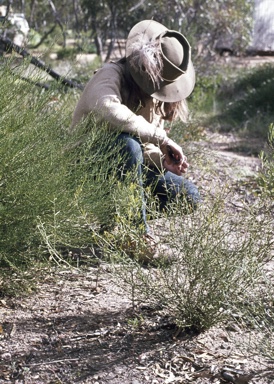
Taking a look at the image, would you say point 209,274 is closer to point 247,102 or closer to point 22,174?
point 22,174

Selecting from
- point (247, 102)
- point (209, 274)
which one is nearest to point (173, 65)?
point (209, 274)

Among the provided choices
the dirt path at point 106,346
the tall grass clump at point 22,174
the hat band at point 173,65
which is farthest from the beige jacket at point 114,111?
the dirt path at point 106,346

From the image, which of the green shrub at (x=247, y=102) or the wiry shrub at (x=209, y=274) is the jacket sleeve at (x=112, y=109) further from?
the green shrub at (x=247, y=102)

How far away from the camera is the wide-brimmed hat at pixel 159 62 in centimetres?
393

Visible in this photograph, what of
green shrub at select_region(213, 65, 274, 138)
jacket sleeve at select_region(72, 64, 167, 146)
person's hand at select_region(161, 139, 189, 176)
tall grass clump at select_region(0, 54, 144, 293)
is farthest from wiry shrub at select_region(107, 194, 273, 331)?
green shrub at select_region(213, 65, 274, 138)

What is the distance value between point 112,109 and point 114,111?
15 mm

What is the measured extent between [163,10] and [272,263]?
9291 mm

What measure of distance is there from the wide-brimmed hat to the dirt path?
3.83 ft

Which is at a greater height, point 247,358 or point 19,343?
point 247,358

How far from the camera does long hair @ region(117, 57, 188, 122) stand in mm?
4066

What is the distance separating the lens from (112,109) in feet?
12.4

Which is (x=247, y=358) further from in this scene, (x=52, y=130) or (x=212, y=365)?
(x=52, y=130)

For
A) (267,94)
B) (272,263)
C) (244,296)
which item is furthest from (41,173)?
(267,94)

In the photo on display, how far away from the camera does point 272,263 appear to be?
13.2ft
